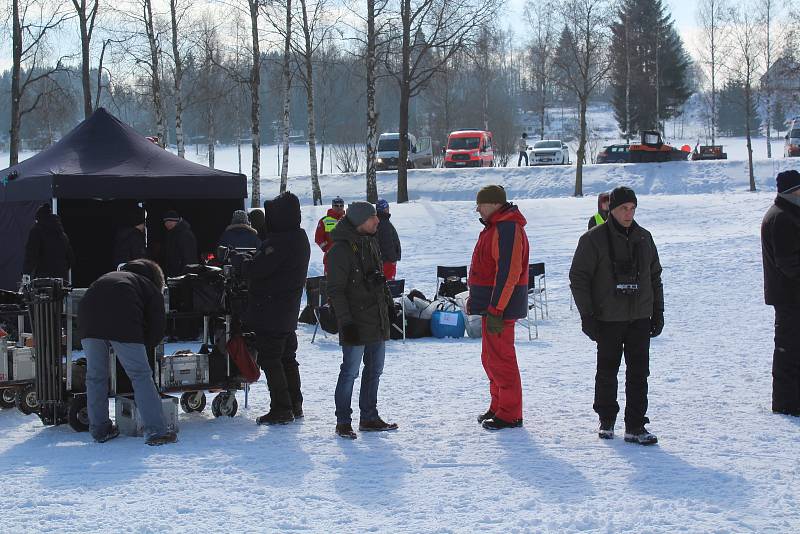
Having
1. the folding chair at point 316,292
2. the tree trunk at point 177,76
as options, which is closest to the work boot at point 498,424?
the folding chair at point 316,292

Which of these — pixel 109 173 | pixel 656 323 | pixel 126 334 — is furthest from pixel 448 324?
pixel 126 334

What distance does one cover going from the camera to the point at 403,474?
5523 mm

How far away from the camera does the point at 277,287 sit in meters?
6.69

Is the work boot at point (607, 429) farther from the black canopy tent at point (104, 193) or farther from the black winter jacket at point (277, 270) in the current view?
the black canopy tent at point (104, 193)

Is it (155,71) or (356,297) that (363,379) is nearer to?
(356,297)

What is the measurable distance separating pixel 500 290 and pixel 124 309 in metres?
2.37

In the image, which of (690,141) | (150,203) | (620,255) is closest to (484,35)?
(150,203)

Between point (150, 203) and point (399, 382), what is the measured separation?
224 inches

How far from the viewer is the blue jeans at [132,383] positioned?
6.17m

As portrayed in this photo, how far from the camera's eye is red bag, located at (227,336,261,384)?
22.8 feet

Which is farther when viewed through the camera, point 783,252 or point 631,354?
point 783,252

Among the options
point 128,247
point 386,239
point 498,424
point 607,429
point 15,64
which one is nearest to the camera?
point 607,429

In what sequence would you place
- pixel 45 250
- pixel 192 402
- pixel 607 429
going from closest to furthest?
pixel 607 429, pixel 192 402, pixel 45 250

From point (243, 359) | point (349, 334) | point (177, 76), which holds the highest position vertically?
point (177, 76)
